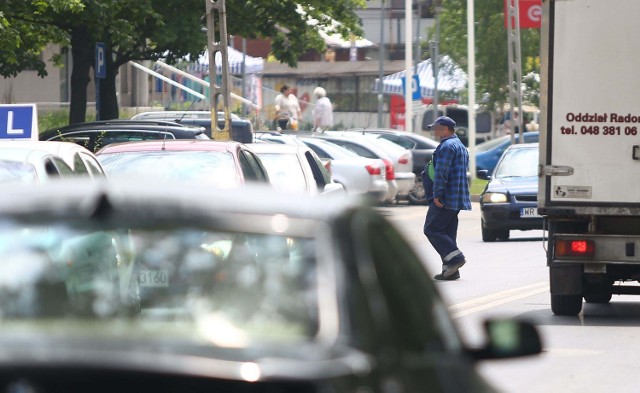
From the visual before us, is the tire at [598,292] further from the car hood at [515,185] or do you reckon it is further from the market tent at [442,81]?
the market tent at [442,81]

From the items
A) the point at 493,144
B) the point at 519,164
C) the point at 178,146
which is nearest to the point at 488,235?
the point at 519,164

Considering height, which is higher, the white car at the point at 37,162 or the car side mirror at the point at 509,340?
the white car at the point at 37,162

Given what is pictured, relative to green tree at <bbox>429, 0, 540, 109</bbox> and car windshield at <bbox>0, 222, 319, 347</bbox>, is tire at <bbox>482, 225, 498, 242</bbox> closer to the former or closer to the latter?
car windshield at <bbox>0, 222, 319, 347</bbox>

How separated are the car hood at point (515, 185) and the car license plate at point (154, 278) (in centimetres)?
2093

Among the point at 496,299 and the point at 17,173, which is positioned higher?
the point at 17,173

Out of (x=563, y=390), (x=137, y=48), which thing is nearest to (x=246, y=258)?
(x=563, y=390)

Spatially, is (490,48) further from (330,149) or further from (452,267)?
(452,267)

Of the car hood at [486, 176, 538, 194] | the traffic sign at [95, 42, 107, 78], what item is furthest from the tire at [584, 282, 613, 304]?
the traffic sign at [95, 42, 107, 78]

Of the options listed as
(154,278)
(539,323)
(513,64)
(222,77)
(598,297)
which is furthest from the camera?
(513,64)

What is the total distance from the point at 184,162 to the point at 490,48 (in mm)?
47238

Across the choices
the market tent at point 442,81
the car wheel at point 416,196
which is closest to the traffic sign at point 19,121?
the car wheel at point 416,196

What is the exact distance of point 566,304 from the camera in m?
14.1

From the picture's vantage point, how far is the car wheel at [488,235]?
25.0 m

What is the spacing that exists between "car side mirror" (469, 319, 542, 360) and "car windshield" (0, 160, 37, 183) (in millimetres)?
5682
